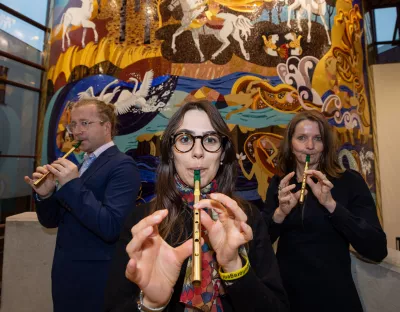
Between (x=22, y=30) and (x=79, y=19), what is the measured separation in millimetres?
1150

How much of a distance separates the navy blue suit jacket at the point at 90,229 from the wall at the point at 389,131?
3471mm

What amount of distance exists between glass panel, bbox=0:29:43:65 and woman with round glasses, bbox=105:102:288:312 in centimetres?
348

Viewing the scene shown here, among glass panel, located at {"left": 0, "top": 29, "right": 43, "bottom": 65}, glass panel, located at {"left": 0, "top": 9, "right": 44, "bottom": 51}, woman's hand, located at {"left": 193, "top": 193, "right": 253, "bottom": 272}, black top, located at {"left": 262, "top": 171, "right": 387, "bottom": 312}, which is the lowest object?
black top, located at {"left": 262, "top": 171, "right": 387, "bottom": 312}

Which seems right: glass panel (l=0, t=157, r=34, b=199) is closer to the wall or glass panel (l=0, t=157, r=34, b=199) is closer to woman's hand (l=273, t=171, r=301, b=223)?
woman's hand (l=273, t=171, r=301, b=223)

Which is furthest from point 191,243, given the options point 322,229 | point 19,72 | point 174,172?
point 19,72

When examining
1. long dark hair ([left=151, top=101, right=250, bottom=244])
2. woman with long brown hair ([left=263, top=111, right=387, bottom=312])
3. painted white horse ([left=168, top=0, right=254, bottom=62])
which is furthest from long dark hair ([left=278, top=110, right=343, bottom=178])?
painted white horse ([left=168, top=0, right=254, bottom=62])

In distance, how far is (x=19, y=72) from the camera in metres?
3.37

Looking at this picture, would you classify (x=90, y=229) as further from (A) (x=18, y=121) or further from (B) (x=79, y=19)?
(A) (x=18, y=121)

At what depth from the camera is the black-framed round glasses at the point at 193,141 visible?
0.84 metres

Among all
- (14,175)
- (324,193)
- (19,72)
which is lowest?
(324,193)

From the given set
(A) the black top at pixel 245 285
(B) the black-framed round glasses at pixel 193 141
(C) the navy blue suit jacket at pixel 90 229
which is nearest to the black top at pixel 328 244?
(A) the black top at pixel 245 285

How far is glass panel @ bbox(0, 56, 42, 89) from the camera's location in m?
3.25

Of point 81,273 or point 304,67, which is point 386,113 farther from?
point 81,273

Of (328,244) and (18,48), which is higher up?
(18,48)
